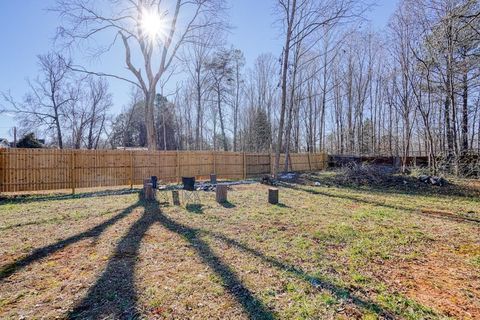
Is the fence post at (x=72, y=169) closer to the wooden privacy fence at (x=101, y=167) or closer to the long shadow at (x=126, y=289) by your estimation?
the wooden privacy fence at (x=101, y=167)

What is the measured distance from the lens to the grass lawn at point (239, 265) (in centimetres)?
231

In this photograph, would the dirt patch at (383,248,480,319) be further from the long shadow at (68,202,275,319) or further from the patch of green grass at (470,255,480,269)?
the long shadow at (68,202,275,319)

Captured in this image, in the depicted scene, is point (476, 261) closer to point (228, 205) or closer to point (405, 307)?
point (405, 307)

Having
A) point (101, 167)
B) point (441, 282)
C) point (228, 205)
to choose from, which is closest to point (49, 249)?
point (228, 205)

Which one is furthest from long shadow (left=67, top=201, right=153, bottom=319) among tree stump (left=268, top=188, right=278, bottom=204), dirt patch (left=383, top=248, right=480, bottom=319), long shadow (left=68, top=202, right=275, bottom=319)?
tree stump (left=268, top=188, right=278, bottom=204)

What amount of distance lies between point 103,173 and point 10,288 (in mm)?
9025

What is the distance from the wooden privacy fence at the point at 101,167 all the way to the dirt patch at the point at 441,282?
35.3 ft

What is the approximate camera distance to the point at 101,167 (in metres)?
10.9

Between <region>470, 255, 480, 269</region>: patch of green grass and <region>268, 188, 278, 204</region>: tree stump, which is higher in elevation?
<region>268, 188, 278, 204</region>: tree stump

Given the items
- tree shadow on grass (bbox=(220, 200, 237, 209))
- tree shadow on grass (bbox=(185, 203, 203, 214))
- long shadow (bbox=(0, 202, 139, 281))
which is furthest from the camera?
tree shadow on grass (bbox=(220, 200, 237, 209))

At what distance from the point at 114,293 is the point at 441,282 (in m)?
3.38

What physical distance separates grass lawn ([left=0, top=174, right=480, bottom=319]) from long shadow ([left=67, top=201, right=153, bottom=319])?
0.04 ft

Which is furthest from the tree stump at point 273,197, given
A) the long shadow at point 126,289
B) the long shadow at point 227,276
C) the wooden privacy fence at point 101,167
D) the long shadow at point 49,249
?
the wooden privacy fence at point 101,167

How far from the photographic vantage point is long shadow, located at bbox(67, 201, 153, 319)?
7.26 ft
